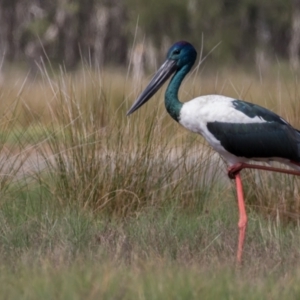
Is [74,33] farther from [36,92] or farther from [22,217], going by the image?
[22,217]

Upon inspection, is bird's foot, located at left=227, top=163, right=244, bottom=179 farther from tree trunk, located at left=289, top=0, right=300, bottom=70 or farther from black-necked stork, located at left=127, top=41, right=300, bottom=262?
tree trunk, located at left=289, top=0, right=300, bottom=70

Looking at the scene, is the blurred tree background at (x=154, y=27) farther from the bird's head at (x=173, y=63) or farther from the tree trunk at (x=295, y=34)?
the bird's head at (x=173, y=63)

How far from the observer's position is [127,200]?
7.89 meters

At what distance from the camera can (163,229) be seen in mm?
6949

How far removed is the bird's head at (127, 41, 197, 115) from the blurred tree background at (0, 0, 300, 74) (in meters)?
19.4

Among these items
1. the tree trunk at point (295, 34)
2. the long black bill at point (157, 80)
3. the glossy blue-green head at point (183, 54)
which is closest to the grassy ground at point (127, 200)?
the long black bill at point (157, 80)

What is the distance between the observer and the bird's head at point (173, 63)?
7.60 meters

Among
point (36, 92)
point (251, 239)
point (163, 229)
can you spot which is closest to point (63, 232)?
point (163, 229)

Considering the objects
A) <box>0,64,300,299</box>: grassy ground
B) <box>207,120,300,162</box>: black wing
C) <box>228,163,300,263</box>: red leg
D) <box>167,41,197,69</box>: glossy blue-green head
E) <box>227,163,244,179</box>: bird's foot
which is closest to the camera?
<box>0,64,300,299</box>: grassy ground

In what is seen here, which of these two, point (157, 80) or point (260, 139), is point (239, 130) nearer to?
point (260, 139)

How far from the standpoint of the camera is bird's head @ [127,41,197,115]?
24.9ft

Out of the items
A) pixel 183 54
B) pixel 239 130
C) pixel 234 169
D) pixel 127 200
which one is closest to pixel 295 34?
pixel 127 200

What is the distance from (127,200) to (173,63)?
3.18 ft

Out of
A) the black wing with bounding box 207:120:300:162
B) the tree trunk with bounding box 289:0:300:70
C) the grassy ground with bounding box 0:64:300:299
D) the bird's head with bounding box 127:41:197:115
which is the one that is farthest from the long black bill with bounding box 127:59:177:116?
the tree trunk with bounding box 289:0:300:70
